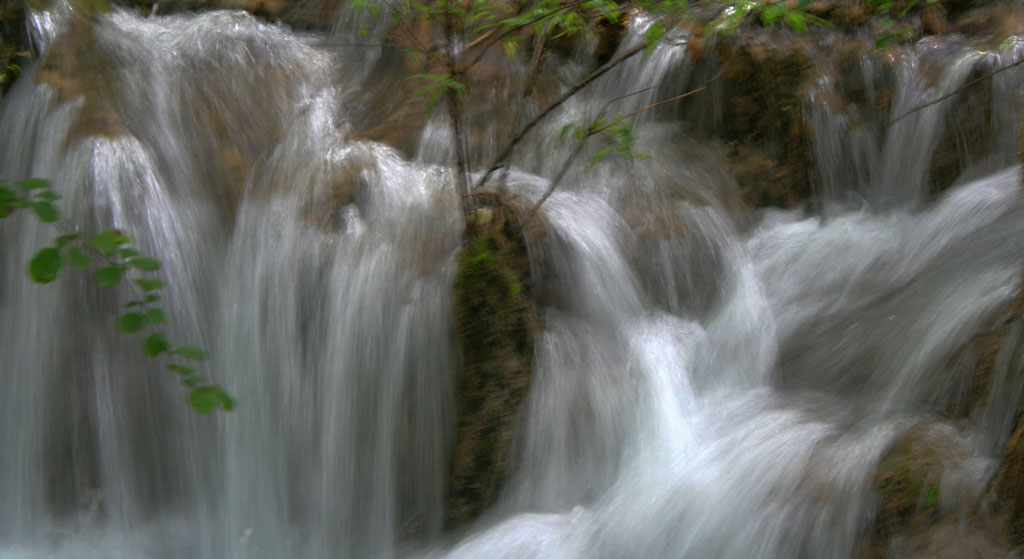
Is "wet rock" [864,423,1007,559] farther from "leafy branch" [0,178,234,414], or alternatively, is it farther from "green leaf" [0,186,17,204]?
"green leaf" [0,186,17,204]

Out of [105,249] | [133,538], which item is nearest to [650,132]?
[133,538]

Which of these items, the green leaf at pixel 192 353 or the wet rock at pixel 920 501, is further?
the wet rock at pixel 920 501

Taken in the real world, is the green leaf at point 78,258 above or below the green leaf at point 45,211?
below

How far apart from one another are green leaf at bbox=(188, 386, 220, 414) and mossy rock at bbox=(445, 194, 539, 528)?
1.91 meters

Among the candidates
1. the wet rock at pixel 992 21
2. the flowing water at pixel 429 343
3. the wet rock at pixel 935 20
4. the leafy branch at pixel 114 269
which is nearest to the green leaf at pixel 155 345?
the leafy branch at pixel 114 269

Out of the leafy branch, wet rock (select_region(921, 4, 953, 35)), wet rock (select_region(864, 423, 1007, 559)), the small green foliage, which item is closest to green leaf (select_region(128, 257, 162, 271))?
the leafy branch

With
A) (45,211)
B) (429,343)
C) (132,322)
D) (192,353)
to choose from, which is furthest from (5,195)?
(429,343)

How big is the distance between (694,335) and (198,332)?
2039 mm

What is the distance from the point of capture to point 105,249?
170 cm

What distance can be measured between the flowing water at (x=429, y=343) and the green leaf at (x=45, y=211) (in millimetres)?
1965

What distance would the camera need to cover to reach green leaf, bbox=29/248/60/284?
1.65 m

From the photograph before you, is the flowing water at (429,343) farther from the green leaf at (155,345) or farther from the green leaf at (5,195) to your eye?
the green leaf at (5,195)

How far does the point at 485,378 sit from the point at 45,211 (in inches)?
80.1

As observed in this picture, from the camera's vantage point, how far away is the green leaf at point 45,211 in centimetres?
172
